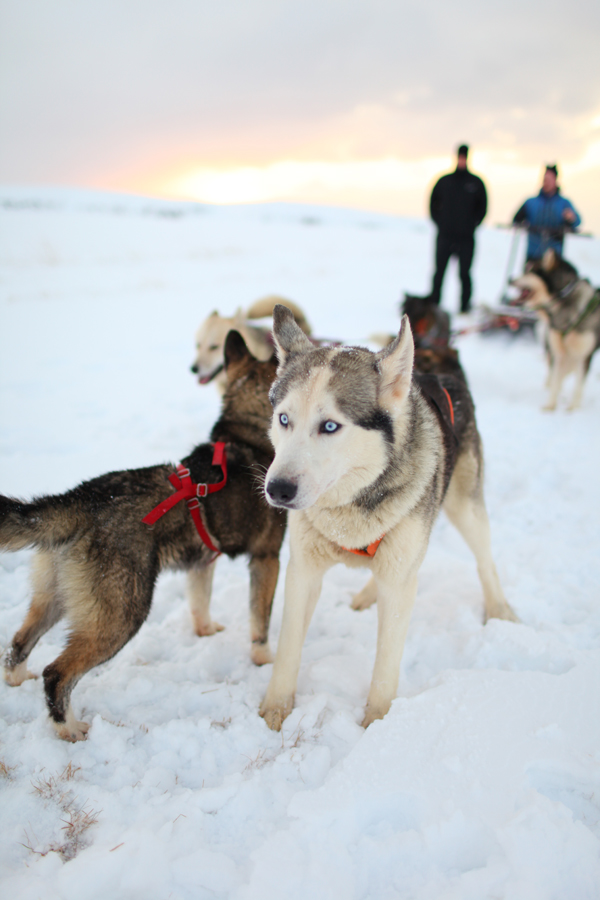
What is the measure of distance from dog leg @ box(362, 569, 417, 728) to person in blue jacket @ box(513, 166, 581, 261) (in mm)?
8345

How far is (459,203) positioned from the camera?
8.35m

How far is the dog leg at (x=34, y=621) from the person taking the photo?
2.41 m

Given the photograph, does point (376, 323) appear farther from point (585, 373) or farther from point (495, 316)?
point (585, 373)

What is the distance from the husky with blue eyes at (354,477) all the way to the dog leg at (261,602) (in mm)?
426

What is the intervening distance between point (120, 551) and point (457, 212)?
8.41 metres

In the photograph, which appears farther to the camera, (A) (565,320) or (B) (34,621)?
(A) (565,320)

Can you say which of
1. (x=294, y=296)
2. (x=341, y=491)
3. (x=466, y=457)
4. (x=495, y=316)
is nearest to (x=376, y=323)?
(x=495, y=316)

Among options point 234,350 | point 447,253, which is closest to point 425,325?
point 447,253

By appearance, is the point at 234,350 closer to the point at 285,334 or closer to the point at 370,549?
the point at 285,334

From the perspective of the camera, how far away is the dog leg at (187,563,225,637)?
3033 mm

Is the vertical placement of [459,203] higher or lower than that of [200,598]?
higher

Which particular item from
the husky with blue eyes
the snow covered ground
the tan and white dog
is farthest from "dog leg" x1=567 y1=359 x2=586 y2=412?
the husky with blue eyes

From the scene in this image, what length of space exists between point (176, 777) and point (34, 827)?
52 centimetres

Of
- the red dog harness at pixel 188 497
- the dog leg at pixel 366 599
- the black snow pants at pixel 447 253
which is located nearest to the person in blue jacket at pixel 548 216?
the black snow pants at pixel 447 253
